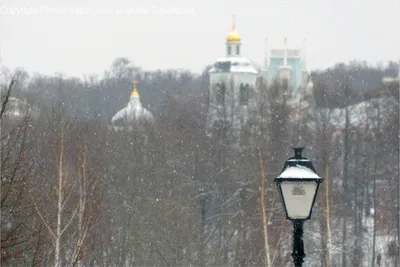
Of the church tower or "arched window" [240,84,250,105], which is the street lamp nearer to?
the church tower

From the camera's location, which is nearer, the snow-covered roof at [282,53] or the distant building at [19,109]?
the distant building at [19,109]

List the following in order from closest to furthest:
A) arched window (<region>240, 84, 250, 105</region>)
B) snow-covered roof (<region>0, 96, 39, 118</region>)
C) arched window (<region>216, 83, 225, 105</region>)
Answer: snow-covered roof (<region>0, 96, 39, 118</region>)
arched window (<region>216, 83, 225, 105</region>)
arched window (<region>240, 84, 250, 105</region>)

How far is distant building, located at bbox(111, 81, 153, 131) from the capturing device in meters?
80.7

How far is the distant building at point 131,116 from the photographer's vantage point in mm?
80688

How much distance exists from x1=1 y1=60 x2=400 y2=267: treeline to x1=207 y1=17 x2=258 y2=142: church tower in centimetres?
81

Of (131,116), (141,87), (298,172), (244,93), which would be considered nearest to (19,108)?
(298,172)

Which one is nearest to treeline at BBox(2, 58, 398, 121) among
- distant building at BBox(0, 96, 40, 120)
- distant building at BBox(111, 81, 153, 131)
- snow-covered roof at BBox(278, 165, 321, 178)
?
distant building at BBox(111, 81, 153, 131)

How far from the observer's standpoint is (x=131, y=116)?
94.0 meters

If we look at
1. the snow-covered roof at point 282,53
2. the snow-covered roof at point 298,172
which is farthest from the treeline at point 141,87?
the snow-covered roof at point 298,172

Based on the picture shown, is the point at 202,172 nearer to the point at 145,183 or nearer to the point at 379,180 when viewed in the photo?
the point at 379,180

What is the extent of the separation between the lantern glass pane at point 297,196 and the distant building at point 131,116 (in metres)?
62.0

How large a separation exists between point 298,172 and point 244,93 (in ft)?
284

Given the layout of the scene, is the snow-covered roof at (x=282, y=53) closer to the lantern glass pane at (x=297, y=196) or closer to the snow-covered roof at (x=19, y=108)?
the snow-covered roof at (x=19, y=108)

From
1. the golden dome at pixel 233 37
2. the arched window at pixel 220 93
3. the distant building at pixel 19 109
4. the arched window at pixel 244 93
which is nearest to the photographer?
the distant building at pixel 19 109
